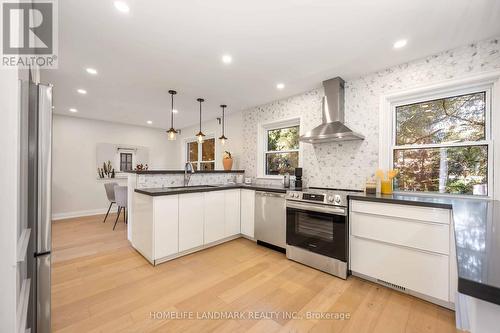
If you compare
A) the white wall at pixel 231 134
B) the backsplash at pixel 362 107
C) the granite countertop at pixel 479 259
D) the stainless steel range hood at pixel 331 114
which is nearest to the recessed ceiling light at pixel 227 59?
the stainless steel range hood at pixel 331 114

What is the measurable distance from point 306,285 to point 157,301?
4.71 feet

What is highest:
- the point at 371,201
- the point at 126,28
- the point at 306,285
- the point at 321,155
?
the point at 126,28

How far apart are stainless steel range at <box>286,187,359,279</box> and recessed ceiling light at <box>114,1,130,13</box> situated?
2457 millimetres

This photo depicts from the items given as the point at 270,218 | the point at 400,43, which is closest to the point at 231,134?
the point at 270,218

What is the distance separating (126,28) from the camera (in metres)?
1.83

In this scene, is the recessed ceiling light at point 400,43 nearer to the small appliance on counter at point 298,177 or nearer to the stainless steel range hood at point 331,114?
the stainless steel range hood at point 331,114

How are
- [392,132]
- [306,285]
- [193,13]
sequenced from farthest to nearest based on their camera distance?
[392,132]
[306,285]
[193,13]

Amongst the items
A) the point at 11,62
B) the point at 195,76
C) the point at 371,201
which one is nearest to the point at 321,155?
the point at 371,201

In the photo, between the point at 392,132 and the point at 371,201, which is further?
the point at 392,132

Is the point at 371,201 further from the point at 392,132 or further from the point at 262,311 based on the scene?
the point at 262,311

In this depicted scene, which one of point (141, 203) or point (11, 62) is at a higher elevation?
point (11, 62)

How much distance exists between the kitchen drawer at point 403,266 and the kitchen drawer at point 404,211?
31 cm

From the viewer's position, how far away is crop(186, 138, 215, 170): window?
546 centimetres

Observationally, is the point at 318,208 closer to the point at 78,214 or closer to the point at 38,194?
the point at 38,194
